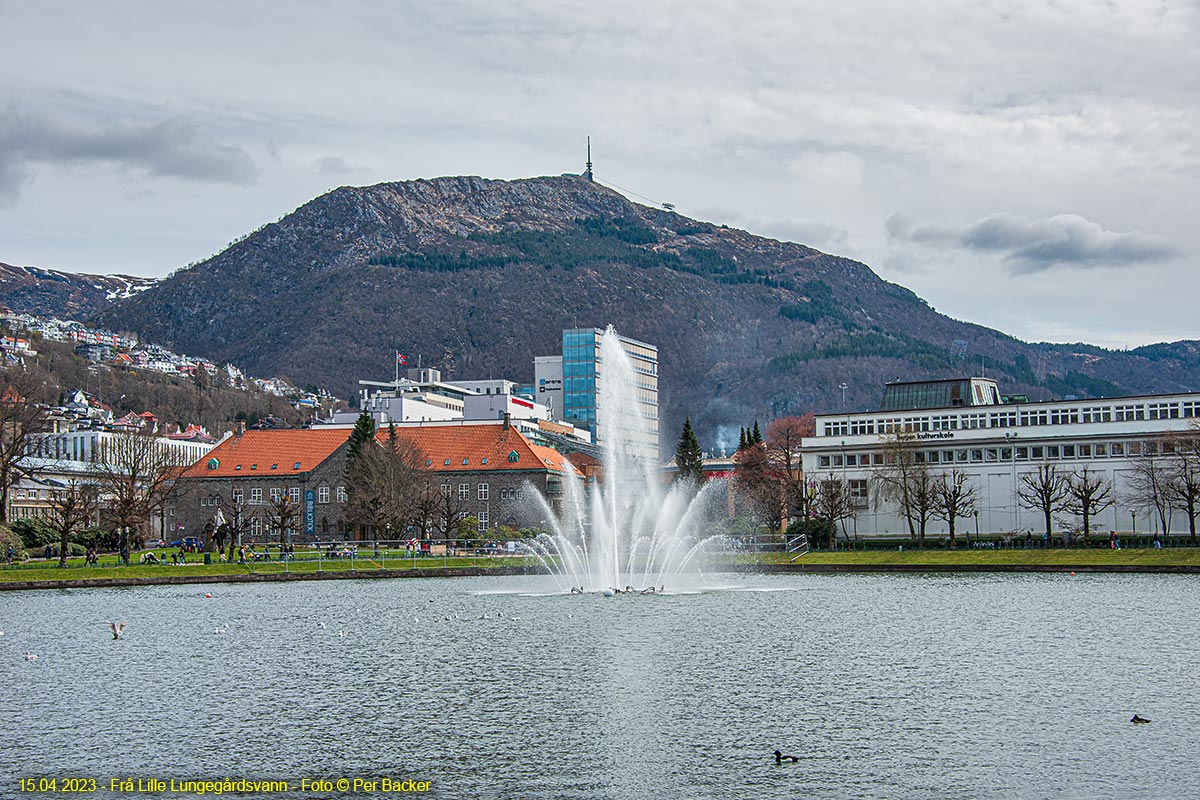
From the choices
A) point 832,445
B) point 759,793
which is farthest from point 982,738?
point 832,445

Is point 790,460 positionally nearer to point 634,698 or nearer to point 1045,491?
point 1045,491

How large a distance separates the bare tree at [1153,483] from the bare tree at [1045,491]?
5.71 metres

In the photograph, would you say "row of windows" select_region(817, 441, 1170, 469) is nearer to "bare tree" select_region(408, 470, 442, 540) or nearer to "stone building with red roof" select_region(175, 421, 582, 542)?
"stone building with red roof" select_region(175, 421, 582, 542)

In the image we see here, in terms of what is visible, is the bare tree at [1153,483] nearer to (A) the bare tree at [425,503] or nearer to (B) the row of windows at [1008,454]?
(B) the row of windows at [1008,454]

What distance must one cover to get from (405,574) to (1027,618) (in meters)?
51.3

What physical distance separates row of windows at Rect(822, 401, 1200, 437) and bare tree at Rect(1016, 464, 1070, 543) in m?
5.69

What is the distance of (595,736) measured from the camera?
33750 millimetres

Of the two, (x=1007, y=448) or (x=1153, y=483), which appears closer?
(x=1153, y=483)

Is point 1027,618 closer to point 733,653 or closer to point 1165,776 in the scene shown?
point 733,653

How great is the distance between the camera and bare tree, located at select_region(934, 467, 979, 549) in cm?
11819

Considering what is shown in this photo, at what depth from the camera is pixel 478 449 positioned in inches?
5925

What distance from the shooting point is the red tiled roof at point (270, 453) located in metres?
155

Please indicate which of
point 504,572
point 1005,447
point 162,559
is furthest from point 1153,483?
point 162,559

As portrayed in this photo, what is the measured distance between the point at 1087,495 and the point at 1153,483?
17.2 ft
